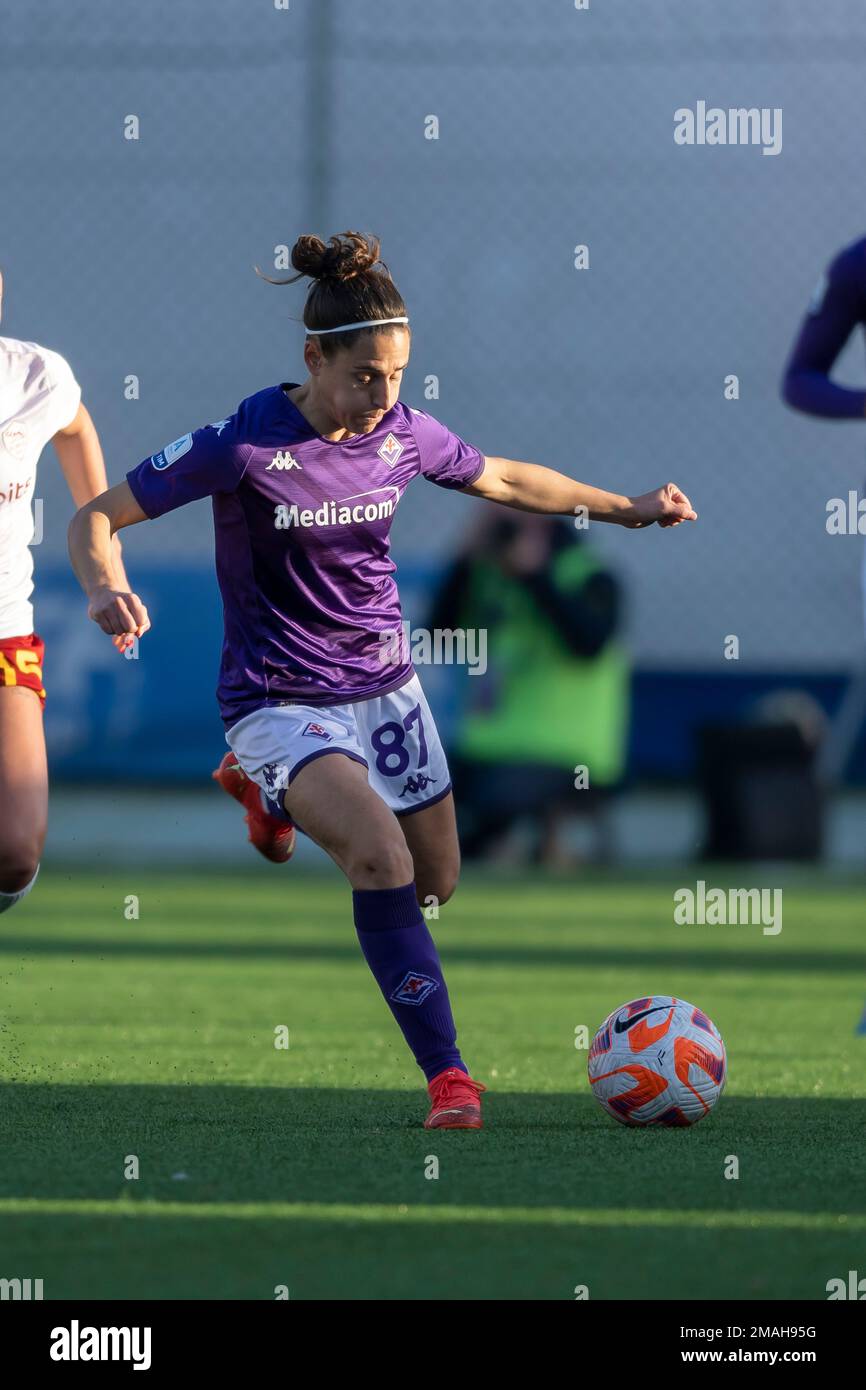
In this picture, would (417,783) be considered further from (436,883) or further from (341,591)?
(341,591)

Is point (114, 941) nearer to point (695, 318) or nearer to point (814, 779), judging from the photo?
point (814, 779)

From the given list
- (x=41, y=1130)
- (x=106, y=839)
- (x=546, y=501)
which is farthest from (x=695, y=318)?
(x=41, y=1130)

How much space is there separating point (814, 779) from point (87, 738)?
14.1 ft

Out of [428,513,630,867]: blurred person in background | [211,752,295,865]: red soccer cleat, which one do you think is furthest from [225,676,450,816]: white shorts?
[428,513,630,867]: blurred person in background

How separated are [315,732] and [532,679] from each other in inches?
322

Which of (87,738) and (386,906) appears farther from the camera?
(87,738)

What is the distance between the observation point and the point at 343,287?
192 inches

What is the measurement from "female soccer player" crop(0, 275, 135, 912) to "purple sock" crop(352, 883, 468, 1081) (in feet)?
3.77

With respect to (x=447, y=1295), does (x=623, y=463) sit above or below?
above

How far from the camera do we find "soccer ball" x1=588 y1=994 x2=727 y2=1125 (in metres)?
4.75

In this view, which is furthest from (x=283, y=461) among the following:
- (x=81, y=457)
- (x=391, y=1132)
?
(x=391, y=1132)

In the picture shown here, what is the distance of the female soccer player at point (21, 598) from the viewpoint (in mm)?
5555

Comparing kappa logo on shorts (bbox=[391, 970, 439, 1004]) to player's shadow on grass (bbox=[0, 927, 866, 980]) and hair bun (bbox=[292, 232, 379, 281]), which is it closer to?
hair bun (bbox=[292, 232, 379, 281])

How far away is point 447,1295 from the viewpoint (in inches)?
125
